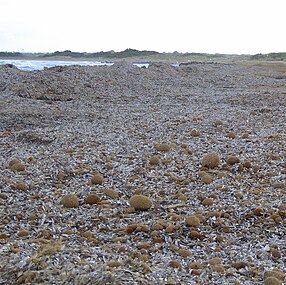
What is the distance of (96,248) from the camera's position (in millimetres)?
3023

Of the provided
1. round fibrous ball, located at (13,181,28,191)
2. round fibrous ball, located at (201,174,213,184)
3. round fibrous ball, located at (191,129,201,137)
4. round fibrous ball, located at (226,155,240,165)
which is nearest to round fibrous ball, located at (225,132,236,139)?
round fibrous ball, located at (191,129,201,137)

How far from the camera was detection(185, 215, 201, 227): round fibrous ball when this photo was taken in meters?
3.53

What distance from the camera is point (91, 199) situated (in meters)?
4.03

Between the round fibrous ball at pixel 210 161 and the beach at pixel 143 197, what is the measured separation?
0.01 m

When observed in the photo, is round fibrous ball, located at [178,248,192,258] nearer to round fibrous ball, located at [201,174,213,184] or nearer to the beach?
the beach

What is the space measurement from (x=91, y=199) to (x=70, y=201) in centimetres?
21

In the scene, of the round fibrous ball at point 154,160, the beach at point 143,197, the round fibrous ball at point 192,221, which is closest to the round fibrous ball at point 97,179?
the beach at point 143,197

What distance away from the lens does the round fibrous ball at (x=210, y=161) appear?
511cm

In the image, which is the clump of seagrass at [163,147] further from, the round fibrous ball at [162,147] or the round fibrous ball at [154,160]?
the round fibrous ball at [154,160]

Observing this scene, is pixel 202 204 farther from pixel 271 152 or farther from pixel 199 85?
Answer: pixel 199 85

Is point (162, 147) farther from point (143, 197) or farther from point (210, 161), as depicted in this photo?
point (143, 197)

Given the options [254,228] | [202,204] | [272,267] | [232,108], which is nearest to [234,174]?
[202,204]

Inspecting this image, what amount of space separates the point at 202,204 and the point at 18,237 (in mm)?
1748

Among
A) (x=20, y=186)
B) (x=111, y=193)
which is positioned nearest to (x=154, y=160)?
(x=111, y=193)
